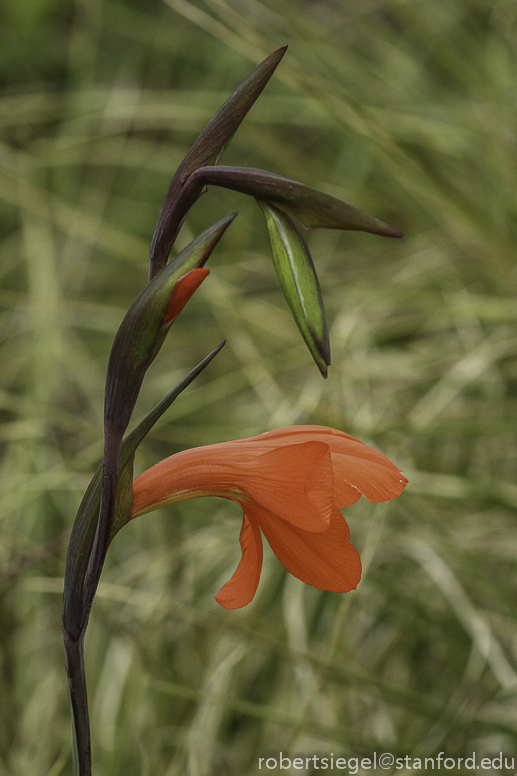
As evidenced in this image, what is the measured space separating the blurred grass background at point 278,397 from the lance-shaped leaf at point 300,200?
47cm

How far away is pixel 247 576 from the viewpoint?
298mm

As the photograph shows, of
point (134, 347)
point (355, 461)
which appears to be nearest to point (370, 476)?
point (355, 461)

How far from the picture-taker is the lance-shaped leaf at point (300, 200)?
0.22 meters

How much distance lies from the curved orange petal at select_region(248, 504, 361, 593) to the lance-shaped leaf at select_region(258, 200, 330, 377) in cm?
9

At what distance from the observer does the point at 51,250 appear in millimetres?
1246

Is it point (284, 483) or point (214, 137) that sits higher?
point (214, 137)

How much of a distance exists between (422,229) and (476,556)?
68 cm

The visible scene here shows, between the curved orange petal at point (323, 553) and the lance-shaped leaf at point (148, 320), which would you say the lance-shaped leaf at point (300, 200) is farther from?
the curved orange petal at point (323, 553)

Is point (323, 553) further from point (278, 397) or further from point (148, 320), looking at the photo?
point (278, 397)

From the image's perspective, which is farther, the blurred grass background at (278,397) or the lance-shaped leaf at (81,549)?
the blurred grass background at (278,397)

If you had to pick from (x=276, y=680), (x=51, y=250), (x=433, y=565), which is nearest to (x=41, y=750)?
(x=276, y=680)

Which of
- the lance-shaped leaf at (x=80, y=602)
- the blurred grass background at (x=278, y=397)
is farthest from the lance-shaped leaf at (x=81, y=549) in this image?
the blurred grass background at (x=278, y=397)

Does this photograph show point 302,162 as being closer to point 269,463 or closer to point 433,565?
point 433,565

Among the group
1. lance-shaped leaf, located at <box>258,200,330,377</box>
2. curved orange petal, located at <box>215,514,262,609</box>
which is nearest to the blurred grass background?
curved orange petal, located at <box>215,514,262,609</box>
